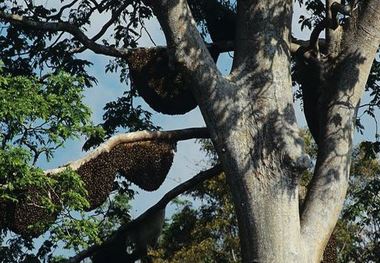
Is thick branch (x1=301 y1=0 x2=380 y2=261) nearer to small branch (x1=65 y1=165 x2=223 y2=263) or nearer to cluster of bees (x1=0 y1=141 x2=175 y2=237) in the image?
small branch (x1=65 y1=165 x2=223 y2=263)

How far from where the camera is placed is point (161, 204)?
12.2 metres

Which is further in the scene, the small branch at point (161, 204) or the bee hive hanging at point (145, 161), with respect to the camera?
the small branch at point (161, 204)

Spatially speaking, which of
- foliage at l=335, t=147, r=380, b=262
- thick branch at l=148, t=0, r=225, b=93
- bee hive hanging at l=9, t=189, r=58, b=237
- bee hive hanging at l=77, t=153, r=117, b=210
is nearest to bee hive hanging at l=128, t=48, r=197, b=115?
bee hive hanging at l=77, t=153, r=117, b=210

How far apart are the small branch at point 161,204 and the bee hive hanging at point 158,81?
96cm

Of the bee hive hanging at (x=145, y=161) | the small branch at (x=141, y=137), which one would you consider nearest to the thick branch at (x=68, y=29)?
the small branch at (x=141, y=137)

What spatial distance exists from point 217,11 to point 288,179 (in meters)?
3.74

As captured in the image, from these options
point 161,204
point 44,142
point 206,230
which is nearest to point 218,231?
point 206,230

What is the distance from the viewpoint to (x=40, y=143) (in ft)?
31.4

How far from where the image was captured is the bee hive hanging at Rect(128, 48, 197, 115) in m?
12.0

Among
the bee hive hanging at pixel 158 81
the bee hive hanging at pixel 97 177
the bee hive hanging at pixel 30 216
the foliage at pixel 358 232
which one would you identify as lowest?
the bee hive hanging at pixel 30 216

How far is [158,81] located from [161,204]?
1.46 metres

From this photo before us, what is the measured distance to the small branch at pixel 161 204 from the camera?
1186cm

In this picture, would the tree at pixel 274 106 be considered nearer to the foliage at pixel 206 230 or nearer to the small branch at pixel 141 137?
the small branch at pixel 141 137

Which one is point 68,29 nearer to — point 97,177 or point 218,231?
point 97,177
